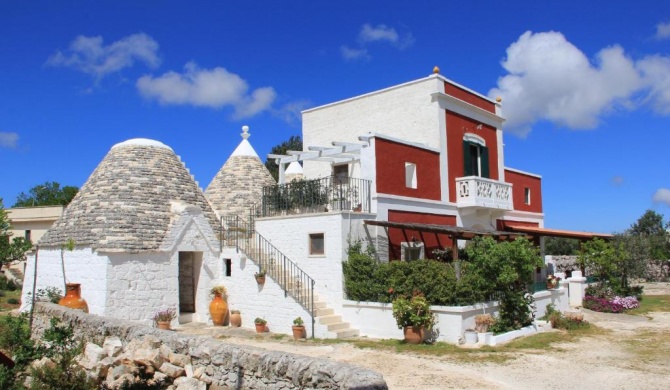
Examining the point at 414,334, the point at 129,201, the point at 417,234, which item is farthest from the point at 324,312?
the point at 129,201

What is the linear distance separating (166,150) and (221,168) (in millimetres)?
4330

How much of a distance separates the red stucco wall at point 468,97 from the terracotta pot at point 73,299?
14562 millimetres

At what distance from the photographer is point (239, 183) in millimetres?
24266

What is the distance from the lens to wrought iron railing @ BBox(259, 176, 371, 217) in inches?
682

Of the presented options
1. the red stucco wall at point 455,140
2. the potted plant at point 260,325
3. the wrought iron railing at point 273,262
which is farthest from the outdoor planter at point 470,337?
the red stucco wall at point 455,140

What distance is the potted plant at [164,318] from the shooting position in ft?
55.1

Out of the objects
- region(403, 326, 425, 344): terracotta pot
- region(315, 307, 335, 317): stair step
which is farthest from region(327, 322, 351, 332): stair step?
region(403, 326, 425, 344): terracotta pot

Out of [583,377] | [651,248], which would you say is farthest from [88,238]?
[651,248]

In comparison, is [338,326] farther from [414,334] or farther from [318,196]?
[318,196]

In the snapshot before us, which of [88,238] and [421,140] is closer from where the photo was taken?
[88,238]

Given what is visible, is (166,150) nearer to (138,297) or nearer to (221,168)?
(221,168)

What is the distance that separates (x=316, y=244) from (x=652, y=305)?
1466cm

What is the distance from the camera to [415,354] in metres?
12.6

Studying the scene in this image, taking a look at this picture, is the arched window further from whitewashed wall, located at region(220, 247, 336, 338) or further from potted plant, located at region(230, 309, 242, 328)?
potted plant, located at region(230, 309, 242, 328)
